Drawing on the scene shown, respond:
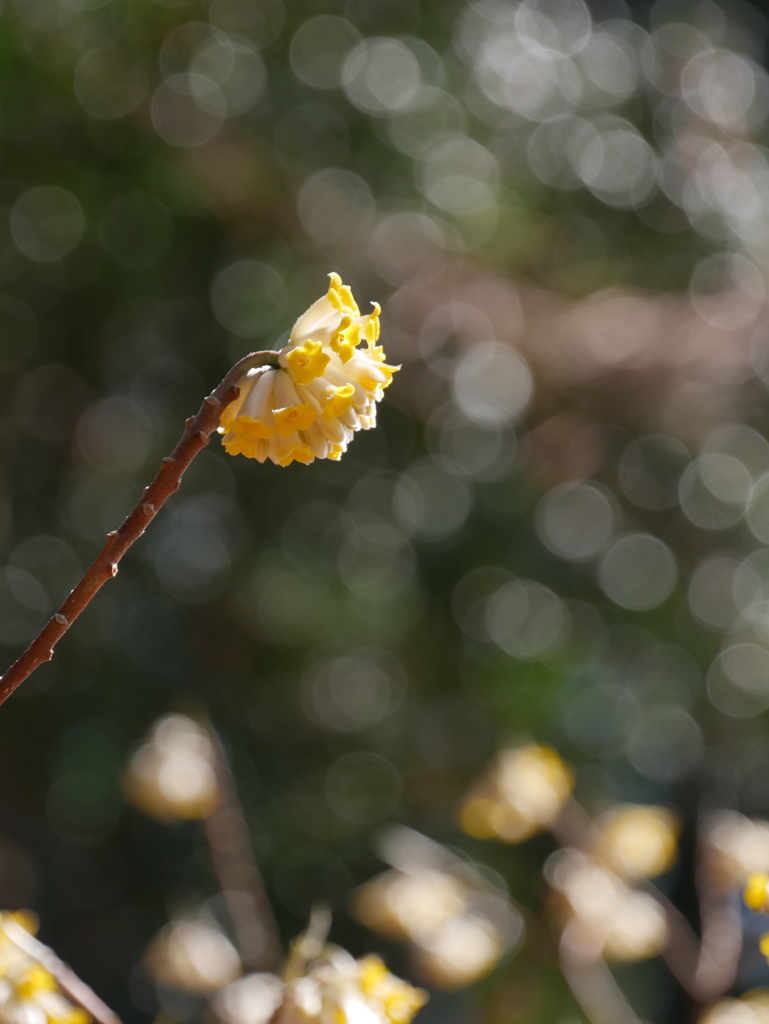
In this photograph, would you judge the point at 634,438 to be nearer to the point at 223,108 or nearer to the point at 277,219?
the point at 277,219

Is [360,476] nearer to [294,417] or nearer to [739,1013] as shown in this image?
[739,1013]

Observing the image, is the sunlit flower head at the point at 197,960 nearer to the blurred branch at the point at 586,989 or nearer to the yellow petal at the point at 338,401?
the blurred branch at the point at 586,989

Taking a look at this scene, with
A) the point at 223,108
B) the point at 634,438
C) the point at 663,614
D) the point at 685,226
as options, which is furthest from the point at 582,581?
the point at 223,108

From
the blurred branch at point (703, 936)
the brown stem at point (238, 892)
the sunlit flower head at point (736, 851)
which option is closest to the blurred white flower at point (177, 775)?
the brown stem at point (238, 892)

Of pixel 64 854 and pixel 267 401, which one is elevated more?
pixel 267 401

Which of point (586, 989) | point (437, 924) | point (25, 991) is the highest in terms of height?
point (25, 991)

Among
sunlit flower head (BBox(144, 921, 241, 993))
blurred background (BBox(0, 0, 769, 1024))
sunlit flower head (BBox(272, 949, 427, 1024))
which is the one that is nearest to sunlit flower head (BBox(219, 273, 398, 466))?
sunlit flower head (BBox(272, 949, 427, 1024))

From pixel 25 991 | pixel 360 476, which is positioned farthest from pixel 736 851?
pixel 360 476
